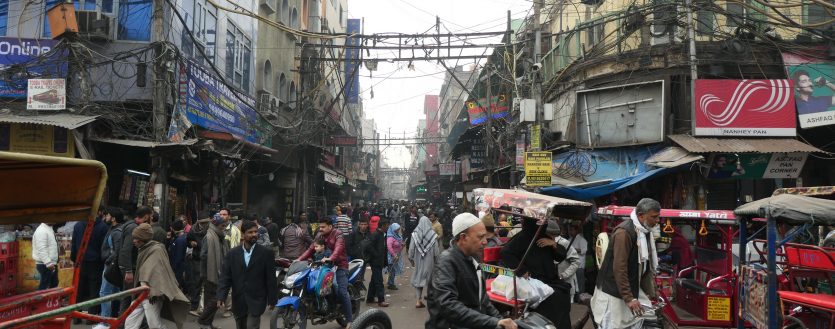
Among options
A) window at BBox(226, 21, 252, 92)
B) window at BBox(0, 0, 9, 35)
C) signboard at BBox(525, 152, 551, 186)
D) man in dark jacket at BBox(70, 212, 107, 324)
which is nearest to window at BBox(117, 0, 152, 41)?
window at BBox(0, 0, 9, 35)

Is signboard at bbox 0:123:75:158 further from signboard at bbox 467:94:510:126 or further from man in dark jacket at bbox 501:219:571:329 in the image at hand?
signboard at bbox 467:94:510:126

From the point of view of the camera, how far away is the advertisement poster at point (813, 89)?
44.3 feet

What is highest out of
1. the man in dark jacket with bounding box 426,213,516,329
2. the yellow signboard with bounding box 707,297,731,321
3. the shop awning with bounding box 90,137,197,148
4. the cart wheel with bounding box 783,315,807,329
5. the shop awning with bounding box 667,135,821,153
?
the shop awning with bounding box 667,135,821,153

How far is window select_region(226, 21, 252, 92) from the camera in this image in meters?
16.7

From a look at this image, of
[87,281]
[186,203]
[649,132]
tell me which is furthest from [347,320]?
[649,132]

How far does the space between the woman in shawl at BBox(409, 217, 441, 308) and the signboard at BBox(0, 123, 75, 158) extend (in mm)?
6965

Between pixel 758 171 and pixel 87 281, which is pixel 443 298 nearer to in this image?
pixel 87 281

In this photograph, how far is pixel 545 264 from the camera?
612 cm

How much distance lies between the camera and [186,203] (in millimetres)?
13656

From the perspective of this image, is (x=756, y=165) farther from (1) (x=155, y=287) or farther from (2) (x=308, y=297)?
(1) (x=155, y=287)

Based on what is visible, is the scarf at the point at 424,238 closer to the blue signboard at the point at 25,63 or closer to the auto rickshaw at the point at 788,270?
the auto rickshaw at the point at 788,270

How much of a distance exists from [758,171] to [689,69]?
3.06 metres

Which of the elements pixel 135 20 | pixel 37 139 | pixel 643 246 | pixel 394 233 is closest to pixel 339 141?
pixel 135 20

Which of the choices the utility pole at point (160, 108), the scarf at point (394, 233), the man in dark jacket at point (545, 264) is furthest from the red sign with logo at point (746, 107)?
the utility pole at point (160, 108)
